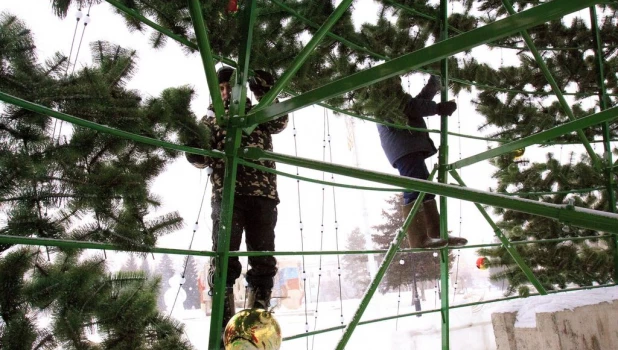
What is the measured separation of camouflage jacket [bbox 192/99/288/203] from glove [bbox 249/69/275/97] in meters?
0.12

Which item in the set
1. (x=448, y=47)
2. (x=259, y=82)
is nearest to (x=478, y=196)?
(x=448, y=47)

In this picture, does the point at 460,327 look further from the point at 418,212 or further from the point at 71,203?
the point at 71,203

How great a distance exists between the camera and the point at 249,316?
1.09 metres

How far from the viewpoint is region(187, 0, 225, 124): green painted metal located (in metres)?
1.02

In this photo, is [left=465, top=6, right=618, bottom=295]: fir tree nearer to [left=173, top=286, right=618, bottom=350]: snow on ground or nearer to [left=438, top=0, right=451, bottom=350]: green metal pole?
[left=173, top=286, right=618, bottom=350]: snow on ground

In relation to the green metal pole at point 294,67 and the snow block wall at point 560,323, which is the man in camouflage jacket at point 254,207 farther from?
the snow block wall at point 560,323

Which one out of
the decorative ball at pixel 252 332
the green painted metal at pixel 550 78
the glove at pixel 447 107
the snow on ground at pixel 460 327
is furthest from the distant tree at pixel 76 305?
the green painted metal at pixel 550 78

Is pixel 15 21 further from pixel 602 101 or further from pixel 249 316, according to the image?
pixel 602 101

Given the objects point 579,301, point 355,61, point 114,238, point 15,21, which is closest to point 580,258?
point 579,301

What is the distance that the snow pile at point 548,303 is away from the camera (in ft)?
6.16

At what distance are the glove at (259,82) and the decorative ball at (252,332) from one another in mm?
1070

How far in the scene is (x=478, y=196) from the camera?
89 cm

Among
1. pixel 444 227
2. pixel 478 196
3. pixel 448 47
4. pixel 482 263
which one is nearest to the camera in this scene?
pixel 448 47

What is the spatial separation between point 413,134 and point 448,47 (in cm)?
181
